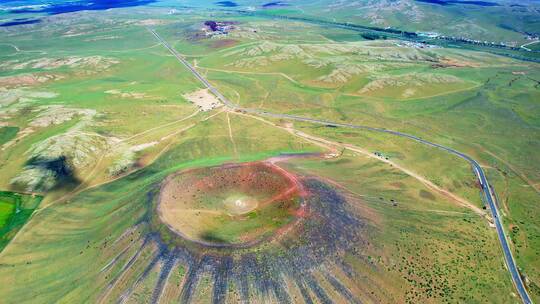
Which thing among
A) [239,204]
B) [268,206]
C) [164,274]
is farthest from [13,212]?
[268,206]

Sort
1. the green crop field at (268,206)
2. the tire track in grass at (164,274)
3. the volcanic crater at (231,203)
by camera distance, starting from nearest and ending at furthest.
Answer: the tire track in grass at (164,274) < the green crop field at (268,206) < the volcanic crater at (231,203)

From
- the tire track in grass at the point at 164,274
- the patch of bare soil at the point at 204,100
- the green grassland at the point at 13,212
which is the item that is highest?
the tire track in grass at the point at 164,274

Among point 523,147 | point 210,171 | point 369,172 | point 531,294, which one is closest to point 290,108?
point 369,172

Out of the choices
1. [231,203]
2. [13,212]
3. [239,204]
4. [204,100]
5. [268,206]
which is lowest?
[13,212]

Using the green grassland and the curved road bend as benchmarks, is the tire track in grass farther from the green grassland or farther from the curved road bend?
the curved road bend

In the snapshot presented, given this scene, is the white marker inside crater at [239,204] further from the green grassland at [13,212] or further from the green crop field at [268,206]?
the green grassland at [13,212]

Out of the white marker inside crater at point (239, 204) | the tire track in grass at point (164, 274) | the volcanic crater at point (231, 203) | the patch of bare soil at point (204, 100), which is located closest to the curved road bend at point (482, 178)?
the patch of bare soil at point (204, 100)

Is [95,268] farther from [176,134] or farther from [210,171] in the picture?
[176,134]

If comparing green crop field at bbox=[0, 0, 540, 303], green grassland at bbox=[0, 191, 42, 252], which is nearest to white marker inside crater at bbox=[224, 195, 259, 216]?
green crop field at bbox=[0, 0, 540, 303]

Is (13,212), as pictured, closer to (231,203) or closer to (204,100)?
(231,203)
